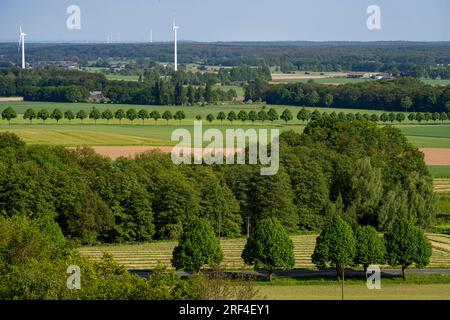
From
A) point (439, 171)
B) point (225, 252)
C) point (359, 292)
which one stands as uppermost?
point (359, 292)

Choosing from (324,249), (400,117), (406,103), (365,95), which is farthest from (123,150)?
(365,95)

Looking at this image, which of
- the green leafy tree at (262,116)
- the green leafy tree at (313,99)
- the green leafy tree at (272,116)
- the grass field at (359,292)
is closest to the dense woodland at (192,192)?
the grass field at (359,292)

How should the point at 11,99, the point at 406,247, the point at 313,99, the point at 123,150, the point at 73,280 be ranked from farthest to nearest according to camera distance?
the point at 11,99
the point at 313,99
the point at 123,150
the point at 406,247
the point at 73,280

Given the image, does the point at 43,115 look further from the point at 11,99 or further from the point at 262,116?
the point at 11,99

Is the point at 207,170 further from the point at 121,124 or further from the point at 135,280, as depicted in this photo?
the point at 121,124

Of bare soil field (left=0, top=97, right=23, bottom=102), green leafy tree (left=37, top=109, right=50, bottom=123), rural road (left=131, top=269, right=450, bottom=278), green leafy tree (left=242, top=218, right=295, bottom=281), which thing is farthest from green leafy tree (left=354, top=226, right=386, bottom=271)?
bare soil field (left=0, top=97, right=23, bottom=102)

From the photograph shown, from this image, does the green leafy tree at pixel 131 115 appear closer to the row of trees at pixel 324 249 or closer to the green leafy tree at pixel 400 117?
the green leafy tree at pixel 400 117
